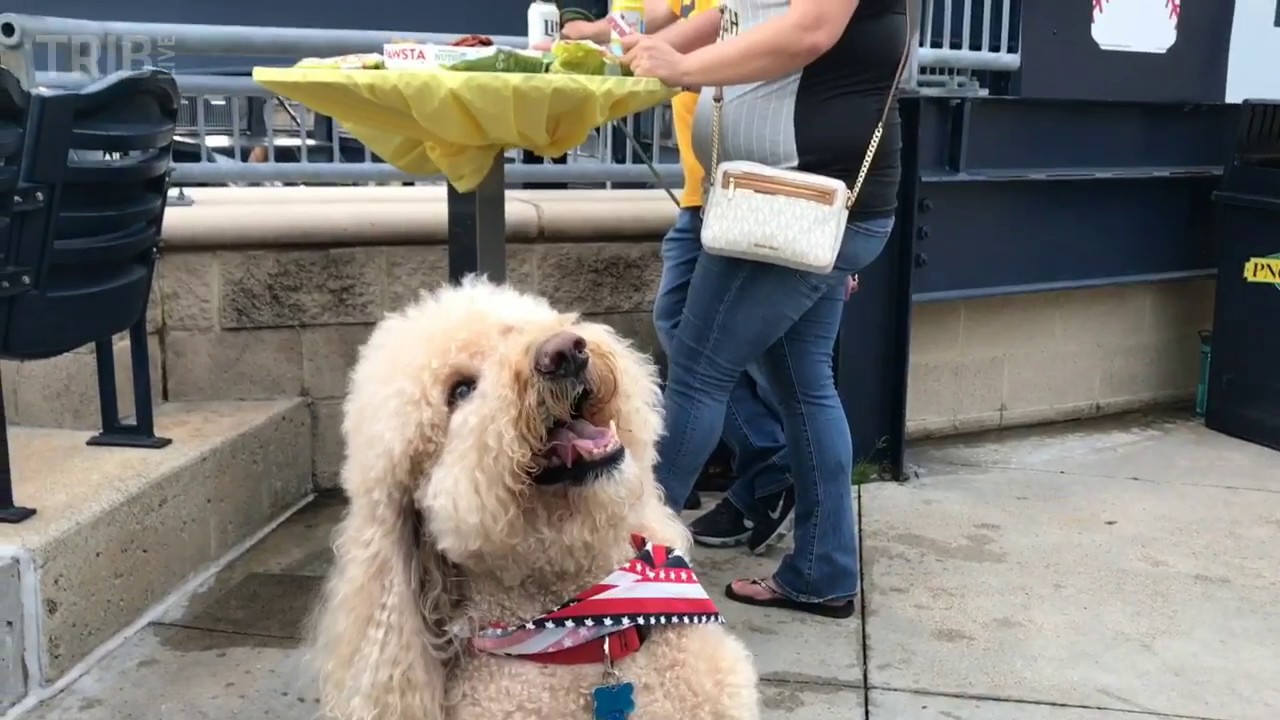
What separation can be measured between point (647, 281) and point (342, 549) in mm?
2875

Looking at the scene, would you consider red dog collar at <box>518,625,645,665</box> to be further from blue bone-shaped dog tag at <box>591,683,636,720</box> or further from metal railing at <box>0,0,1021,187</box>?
metal railing at <box>0,0,1021,187</box>

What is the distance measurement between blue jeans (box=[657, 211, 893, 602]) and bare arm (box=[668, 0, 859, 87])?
48cm

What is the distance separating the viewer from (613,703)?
6.38ft

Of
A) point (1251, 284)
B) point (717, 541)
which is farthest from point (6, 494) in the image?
point (1251, 284)

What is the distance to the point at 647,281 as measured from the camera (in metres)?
4.73

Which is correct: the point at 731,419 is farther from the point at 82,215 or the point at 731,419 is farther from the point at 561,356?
the point at 561,356

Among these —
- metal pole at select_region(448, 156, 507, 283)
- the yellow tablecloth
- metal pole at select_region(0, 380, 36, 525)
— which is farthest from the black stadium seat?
metal pole at select_region(448, 156, 507, 283)

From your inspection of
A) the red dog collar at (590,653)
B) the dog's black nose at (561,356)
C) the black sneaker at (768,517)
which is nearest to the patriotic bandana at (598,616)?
the red dog collar at (590,653)

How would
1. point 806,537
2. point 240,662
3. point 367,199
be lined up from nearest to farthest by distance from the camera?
point 240,662 < point 806,537 < point 367,199

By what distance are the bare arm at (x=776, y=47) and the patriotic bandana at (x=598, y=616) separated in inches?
51.6

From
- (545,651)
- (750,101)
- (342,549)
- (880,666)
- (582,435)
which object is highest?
(750,101)

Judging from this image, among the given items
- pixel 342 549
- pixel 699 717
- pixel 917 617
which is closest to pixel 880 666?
pixel 917 617

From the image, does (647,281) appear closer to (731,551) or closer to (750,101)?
(731,551)

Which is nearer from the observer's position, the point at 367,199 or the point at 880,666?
the point at 880,666
